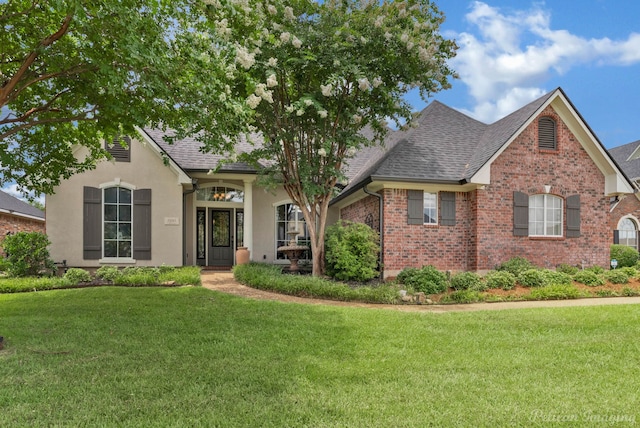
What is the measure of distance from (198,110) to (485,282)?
Answer: 851cm

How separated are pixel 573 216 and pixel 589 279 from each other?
111 inches

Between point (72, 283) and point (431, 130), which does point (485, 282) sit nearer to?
point (431, 130)

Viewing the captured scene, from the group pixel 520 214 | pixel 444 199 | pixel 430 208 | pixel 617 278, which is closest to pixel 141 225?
pixel 430 208

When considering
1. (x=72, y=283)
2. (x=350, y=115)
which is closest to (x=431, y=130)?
(x=350, y=115)

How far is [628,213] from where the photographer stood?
21453 mm

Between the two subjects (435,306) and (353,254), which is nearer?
(435,306)

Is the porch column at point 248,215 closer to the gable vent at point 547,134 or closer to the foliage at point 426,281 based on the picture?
the foliage at point 426,281

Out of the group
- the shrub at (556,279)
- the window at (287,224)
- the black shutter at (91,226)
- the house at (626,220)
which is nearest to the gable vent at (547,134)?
the shrub at (556,279)

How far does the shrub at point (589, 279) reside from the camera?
36.9 feet

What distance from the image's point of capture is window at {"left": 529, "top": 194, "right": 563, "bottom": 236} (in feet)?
43.2

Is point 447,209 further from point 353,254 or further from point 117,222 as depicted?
point 117,222

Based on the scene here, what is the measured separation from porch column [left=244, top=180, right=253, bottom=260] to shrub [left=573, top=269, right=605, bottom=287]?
34.0 feet

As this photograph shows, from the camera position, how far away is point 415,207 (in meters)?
12.5

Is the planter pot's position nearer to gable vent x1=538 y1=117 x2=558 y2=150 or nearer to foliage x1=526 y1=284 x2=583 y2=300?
foliage x1=526 y1=284 x2=583 y2=300
